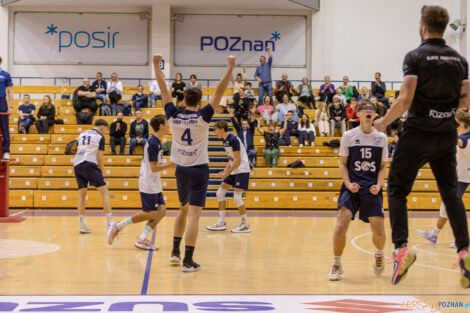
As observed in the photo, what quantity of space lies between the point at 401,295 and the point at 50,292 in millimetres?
3480

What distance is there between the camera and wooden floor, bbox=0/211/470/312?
5648 mm

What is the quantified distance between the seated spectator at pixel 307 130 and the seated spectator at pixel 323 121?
0.66 meters

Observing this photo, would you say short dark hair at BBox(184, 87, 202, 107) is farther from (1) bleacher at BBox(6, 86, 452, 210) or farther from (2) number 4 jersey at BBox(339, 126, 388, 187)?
(1) bleacher at BBox(6, 86, 452, 210)

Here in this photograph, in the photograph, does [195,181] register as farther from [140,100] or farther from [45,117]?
[140,100]

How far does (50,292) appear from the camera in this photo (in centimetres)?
545

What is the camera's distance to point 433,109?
3.71m

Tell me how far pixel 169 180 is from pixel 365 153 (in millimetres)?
8847

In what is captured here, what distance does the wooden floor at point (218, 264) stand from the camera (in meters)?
5.65

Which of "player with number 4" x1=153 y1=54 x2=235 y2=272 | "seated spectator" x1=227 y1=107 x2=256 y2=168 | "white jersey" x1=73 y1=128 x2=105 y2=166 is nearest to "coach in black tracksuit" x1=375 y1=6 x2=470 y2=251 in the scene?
"player with number 4" x1=153 y1=54 x2=235 y2=272

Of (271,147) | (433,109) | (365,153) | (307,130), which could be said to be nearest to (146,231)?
(365,153)

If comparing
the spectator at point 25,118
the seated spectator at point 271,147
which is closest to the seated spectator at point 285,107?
the seated spectator at point 271,147

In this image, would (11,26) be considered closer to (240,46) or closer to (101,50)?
(101,50)

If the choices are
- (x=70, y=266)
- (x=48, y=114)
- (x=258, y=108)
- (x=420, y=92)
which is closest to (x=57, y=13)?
(x=48, y=114)

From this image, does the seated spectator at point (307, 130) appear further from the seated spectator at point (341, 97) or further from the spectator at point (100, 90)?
the spectator at point (100, 90)
